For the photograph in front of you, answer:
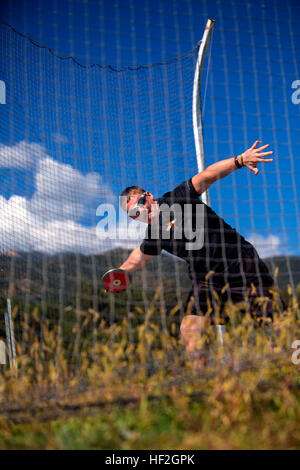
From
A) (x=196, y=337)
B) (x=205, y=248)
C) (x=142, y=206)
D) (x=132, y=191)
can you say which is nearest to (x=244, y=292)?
(x=205, y=248)

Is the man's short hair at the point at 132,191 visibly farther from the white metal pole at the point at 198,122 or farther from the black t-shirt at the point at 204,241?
the white metal pole at the point at 198,122

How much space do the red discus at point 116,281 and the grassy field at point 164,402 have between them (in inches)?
31.3

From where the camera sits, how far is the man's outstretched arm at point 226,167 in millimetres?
3189

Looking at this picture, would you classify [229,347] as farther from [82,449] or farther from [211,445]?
[82,449]

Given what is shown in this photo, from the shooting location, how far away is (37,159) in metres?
4.86

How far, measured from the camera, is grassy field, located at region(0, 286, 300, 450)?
85.6 inches

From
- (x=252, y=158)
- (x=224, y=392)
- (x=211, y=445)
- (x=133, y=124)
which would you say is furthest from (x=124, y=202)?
(x=211, y=445)

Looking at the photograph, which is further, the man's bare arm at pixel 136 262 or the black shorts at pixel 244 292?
the man's bare arm at pixel 136 262

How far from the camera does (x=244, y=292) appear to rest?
3.40 m

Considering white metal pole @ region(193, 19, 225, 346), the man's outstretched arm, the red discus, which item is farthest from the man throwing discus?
white metal pole @ region(193, 19, 225, 346)

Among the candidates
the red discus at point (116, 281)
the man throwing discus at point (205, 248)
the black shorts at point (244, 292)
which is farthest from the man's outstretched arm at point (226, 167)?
the red discus at point (116, 281)

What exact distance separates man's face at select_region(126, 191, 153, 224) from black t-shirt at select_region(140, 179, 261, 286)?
0.13 metres

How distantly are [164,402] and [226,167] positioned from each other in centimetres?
190

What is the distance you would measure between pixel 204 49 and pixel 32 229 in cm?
305
